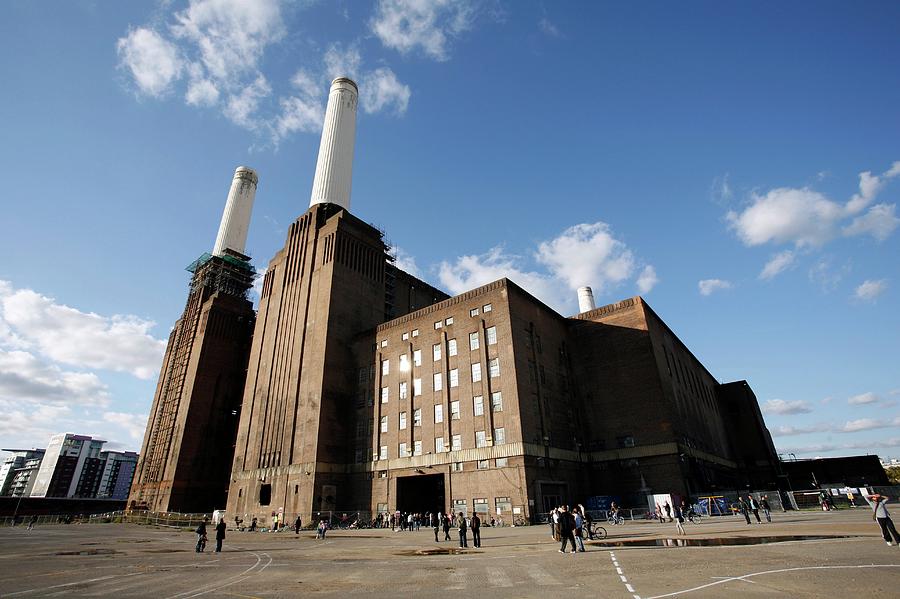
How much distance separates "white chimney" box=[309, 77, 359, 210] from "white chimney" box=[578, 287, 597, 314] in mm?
46794

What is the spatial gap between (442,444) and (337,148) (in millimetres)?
59097

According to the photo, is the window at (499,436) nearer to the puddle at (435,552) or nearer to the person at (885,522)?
the puddle at (435,552)

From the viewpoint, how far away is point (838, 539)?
744 inches

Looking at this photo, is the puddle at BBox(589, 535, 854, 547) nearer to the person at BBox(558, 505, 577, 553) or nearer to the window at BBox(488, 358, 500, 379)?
the person at BBox(558, 505, 577, 553)

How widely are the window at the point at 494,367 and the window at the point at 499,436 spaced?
219 inches

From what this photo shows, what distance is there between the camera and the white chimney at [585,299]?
88.3 meters

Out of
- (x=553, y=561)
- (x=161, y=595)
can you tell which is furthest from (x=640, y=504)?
(x=161, y=595)

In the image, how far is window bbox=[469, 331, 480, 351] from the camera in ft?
171

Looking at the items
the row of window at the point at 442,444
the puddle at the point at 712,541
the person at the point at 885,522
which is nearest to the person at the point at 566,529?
the puddle at the point at 712,541

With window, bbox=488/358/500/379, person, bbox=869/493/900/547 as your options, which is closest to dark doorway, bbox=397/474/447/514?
window, bbox=488/358/500/379

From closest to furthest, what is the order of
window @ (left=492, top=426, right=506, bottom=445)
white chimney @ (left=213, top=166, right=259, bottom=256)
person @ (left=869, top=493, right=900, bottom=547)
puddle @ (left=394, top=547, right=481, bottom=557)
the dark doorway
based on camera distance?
person @ (left=869, top=493, right=900, bottom=547) < puddle @ (left=394, top=547, right=481, bottom=557) < window @ (left=492, top=426, right=506, bottom=445) < the dark doorway < white chimney @ (left=213, top=166, right=259, bottom=256)

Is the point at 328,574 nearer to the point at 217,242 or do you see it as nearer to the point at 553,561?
the point at 553,561

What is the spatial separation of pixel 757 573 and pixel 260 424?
6199cm

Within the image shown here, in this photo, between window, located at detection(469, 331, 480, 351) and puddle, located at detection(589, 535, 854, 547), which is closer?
puddle, located at detection(589, 535, 854, 547)
